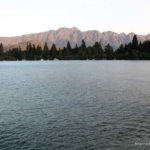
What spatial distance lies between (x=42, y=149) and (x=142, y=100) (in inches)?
1345

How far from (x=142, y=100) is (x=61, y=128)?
26139mm

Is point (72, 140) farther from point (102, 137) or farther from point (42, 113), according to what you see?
point (42, 113)

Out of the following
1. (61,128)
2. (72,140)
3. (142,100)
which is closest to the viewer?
(72,140)

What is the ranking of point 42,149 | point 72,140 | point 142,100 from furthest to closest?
1. point 142,100
2. point 72,140
3. point 42,149

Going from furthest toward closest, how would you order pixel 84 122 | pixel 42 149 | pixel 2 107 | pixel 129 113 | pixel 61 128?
1. pixel 2 107
2. pixel 129 113
3. pixel 84 122
4. pixel 61 128
5. pixel 42 149

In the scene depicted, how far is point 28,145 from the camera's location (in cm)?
3850

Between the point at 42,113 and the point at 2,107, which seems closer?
the point at 42,113

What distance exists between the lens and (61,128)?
4562 centimetres

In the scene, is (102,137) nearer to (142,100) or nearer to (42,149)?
(42,149)

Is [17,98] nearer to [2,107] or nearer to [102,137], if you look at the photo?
[2,107]

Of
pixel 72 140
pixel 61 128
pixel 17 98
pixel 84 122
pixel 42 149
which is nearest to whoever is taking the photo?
pixel 42 149

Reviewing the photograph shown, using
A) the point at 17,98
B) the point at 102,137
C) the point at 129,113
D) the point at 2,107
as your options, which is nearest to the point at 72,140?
the point at 102,137

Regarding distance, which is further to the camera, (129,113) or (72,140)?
(129,113)

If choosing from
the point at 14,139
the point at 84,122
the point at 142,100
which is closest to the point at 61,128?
the point at 84,122
